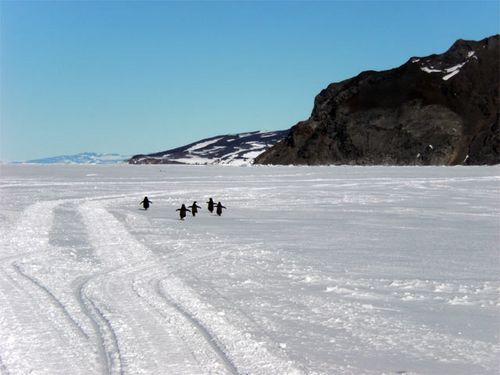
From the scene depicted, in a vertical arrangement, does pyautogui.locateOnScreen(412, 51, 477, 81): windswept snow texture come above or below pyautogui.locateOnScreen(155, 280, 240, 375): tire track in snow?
above

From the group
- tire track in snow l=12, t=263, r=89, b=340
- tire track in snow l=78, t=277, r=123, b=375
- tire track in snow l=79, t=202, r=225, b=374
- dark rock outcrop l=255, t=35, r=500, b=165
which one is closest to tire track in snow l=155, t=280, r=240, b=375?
tire track in snow l=79, t=202, r=225, b=374

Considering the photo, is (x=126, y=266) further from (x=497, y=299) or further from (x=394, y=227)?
(x=394, y=227)

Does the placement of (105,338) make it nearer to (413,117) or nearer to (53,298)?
(53,298)

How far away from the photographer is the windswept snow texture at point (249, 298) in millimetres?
5730

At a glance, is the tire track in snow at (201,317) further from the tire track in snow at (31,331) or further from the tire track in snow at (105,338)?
the tire track in snow at (31,331)

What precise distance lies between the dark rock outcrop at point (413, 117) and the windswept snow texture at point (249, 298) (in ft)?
419

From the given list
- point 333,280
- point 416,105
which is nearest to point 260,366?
point 333,280

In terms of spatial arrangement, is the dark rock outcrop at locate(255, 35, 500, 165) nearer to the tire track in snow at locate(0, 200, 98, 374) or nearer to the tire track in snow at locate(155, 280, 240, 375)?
the tire track in snow at locate(155, 280, 240, 375)

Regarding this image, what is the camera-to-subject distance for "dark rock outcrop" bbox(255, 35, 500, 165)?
141 metres

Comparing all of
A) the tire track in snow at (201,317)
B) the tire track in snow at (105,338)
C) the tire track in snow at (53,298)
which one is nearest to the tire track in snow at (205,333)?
the tire track in snow at (201,317)

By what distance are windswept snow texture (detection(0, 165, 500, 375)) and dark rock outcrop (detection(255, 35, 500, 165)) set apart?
419 feet

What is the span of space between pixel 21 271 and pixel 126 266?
6.22ft

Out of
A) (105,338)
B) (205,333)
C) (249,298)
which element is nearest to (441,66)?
(249,298)

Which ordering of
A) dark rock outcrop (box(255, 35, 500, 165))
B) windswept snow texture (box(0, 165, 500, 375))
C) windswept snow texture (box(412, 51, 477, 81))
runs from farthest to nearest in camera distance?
1. windswept snow texture (box(412, 51, 477, 81))
2. dark rock outcrop (box(255, 35, 500, 165))
3. windswept snow texture (box(0, 165, 500, 375))
